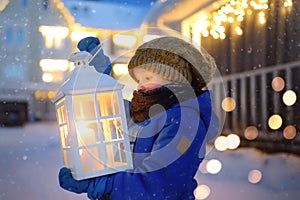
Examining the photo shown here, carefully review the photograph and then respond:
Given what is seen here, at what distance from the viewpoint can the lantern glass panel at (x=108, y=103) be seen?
708 millimetres

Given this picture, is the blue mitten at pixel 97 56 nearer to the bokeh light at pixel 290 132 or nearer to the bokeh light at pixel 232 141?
the bokeh light at pixel 232 141

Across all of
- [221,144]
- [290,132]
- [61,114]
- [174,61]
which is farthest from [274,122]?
[61,114]

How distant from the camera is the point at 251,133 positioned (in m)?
1.04

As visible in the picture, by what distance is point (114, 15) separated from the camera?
2.94ft

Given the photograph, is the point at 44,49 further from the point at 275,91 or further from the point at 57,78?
the point at 275,91

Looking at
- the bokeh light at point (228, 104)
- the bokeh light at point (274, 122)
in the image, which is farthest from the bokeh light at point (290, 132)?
the bokeh light at point (228, 104)

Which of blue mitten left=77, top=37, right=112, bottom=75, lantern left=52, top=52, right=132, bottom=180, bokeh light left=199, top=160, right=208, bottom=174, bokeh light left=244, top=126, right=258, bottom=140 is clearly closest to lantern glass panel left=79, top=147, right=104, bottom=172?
lantern left=52, top=52, right=132, bottom=180

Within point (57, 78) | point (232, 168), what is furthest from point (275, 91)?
point (57, 78)

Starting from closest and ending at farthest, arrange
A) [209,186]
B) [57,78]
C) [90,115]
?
[90,115], [57,78], [209,186]

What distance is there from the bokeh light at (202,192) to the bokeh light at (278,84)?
0.83 feet

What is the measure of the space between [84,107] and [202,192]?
37 centimetres

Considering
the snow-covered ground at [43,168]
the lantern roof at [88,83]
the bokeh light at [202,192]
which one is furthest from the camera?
the bokeh light at [202,192]

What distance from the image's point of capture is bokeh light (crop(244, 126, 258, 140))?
1.04 meters

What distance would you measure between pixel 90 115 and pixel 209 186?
0.36 meters
